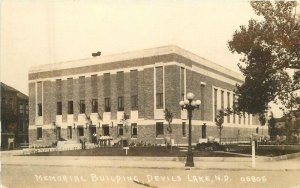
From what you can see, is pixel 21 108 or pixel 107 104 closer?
pixel 107 104

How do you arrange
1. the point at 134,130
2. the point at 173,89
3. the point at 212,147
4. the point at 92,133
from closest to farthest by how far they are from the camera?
the point at 212,147
the point at 173,89
the point at 134,130
the point at 92,133

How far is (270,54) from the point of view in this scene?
15.8 m

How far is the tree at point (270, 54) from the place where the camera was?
47.7 feet

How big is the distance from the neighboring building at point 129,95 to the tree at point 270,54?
11.6 meters

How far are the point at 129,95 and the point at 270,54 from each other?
1572cm

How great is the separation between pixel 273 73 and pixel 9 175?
9.23 metres

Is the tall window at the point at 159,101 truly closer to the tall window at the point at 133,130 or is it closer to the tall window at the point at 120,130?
the tall window at the point at 133,130

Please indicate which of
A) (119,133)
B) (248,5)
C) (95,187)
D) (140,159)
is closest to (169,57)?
(119,133)

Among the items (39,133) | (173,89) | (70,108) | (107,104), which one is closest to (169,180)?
(173,89)

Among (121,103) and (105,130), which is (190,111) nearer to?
(121,103)

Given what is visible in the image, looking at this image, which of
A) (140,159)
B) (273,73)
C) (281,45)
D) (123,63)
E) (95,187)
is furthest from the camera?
(123,63)

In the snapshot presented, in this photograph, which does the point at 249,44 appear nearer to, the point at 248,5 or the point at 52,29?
the point at 248,5

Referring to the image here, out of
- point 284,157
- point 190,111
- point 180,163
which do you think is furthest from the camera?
point 284,157

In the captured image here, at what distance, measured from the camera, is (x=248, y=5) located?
485 inches
